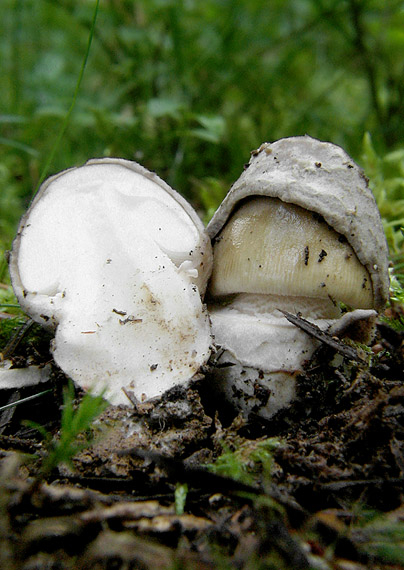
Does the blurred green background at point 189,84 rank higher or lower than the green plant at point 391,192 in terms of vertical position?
higher

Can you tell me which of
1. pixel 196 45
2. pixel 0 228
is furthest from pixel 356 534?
pixel 196 45

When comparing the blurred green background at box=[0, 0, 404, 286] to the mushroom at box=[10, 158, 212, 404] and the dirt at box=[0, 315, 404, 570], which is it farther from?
the dirt at box=[0, 315, 404, 570]

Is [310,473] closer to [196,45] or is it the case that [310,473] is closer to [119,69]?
[119,69]

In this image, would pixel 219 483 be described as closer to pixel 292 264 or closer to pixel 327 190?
pixel 292 264

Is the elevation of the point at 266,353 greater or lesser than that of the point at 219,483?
greater

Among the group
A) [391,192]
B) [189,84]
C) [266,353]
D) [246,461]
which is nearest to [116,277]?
[266,353]

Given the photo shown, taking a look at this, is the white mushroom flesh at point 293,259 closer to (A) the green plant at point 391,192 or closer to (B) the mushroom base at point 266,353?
(B) the mushroom base at point 266,353

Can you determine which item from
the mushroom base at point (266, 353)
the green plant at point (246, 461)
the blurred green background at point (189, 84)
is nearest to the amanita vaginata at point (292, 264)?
the mushroom base at point (266, 353)
